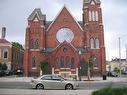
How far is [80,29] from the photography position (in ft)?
243

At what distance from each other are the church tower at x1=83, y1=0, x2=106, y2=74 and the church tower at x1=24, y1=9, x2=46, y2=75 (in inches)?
447

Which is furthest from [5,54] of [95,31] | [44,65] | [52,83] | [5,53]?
[52,83]

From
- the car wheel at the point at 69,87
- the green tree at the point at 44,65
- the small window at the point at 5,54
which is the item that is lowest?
the car wheel at the point at 69,87

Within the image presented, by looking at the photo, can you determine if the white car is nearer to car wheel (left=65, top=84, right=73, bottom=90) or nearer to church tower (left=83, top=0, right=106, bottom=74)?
car wheel (left=65, top=84, right=73, bottom=90)

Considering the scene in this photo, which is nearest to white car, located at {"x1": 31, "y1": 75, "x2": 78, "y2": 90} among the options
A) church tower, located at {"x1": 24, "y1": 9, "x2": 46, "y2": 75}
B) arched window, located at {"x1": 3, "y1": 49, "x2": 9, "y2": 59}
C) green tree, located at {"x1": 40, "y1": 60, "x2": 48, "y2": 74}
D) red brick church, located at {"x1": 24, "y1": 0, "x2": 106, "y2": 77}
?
green tree, located at {"x1": 40, "y1": 60, "x2": 48, "y2": 74}

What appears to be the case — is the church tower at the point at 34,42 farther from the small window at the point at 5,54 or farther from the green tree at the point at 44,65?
the small window at the point at 5,54

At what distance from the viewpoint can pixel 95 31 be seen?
2835 inches

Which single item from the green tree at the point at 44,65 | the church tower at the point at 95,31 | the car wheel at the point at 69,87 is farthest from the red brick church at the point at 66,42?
the car wheel at the point at 69,87

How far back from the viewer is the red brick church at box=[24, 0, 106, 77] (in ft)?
227

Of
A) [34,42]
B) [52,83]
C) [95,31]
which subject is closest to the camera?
[52,83]

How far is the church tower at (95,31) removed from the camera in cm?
7062

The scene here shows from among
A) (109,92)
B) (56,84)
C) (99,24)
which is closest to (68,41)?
(99,24)

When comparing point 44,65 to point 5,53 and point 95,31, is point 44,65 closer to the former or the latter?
point 95,31

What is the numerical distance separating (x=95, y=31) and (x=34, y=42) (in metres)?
15.8
